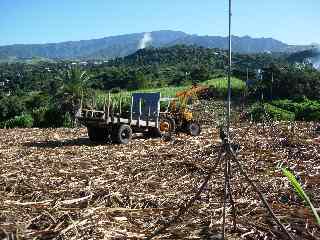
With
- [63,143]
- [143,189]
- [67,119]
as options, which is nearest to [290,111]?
→ [67,119]

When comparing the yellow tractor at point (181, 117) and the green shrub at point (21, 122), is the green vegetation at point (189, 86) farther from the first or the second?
the yellow tractor at point (181, 117)

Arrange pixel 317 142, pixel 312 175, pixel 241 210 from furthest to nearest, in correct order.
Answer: pixel 317 142 → pixel 312 175 → pixel 241 210

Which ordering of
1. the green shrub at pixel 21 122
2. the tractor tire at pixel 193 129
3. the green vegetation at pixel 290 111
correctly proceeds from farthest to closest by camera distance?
the green shrub at pixel 21 122, the green vegetation at pixel 290 111, the tractor tire at pixel 193 129

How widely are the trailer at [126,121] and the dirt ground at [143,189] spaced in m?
0.75

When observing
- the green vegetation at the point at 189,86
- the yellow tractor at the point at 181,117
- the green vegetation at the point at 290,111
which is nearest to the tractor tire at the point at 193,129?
the yellow tractor at the point at 181,117

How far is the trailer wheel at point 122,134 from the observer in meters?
14.4

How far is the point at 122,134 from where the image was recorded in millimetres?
14680

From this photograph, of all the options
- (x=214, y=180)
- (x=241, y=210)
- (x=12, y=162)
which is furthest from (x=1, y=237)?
(x=12, y=162)

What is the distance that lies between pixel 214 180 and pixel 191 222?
98.4 inches

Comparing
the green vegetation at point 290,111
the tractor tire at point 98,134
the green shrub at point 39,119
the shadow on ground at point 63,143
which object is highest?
the tractor tire at point 98,134

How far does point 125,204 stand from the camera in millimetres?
7055

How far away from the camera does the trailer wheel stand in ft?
47.3

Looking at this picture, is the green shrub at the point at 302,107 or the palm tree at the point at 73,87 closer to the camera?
the green shrub at the point at 302,107

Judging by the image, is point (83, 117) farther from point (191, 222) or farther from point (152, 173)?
point (191, 222)
